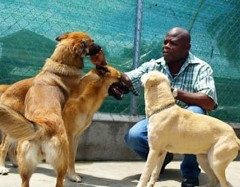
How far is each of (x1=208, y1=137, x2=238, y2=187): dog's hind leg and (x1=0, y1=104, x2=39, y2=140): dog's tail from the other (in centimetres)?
161

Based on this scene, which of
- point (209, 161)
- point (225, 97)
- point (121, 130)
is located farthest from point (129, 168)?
point (225, 97)

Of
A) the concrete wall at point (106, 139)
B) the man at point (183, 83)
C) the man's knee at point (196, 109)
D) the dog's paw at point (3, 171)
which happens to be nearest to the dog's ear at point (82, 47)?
the man at point (183, 83)

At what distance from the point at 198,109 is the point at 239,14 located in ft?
9.37

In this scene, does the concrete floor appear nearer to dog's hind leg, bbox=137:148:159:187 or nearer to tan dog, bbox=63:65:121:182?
tan dog, bbox=63:65:121:182

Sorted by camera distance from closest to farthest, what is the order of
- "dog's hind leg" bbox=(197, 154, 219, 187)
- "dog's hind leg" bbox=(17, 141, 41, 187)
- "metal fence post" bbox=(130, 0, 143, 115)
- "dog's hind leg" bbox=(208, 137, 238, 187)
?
"dog's hind leg" bbox=(17, 141, 41, 187) < "dog's hind leg" bbox=(208, 137, 238, 187) < "dog's hind leg" bbox=(197, 154, 219, 187) < "metal fence post" bbox=(130, 0, 143, 115)

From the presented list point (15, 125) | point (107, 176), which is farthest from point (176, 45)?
point (15, 125)

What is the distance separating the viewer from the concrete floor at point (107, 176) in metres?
4.43

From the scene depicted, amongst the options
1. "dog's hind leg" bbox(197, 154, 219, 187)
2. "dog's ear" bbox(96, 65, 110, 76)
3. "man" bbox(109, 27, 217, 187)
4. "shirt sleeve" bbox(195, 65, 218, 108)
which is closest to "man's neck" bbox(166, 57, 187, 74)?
"man" bbox(109, 27, 217, 187)

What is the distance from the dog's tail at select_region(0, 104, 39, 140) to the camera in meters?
3.40

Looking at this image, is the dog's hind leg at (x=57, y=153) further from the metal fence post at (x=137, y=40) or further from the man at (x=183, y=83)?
the metal fence post at (x=137, y=40)

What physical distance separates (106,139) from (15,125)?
2503 millimetres

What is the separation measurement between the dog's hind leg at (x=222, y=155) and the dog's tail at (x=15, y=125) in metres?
1.61

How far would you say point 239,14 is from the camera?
6.82 m

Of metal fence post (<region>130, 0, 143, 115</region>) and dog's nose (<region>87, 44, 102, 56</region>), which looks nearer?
dog's nose (<region>87, 44, 102, 56</region>)
